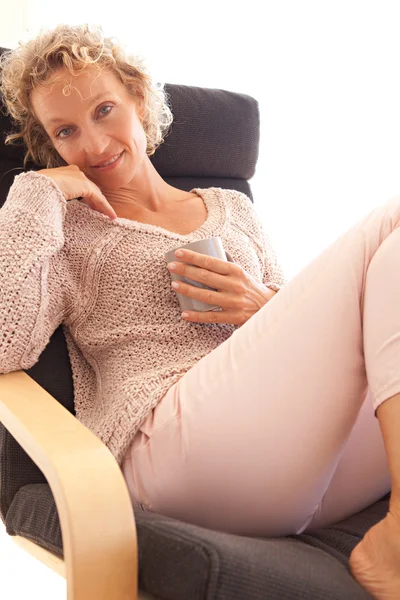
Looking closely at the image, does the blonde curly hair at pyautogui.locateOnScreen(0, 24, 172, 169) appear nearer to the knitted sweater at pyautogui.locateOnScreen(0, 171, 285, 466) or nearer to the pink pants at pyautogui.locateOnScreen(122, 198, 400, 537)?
the knitted sweater at pyautogui.locateOnScreen(0, 171, 285, 466)

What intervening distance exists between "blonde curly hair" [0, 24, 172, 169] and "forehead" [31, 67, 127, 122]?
1cm

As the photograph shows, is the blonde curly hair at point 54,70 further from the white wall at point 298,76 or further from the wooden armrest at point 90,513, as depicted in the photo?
the white wall at point 298,76

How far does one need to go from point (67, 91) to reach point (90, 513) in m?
0.81

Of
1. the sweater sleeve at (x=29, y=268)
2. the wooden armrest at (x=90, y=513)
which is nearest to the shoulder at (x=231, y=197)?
the sweater sleeve at (x=29, y=268)

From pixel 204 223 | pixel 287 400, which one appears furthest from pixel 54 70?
pixel 287 400

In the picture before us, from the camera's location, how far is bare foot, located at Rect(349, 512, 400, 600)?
73 cm

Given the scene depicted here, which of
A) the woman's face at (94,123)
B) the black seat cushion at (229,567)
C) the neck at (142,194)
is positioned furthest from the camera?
the neck at (142,194)

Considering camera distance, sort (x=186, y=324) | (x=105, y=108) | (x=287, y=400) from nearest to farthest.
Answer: (x=287, y=400), (x=186, y=324), (x=105, y=108)

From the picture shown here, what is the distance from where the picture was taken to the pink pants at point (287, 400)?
2.75 ft

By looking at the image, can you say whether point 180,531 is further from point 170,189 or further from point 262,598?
point 170,189

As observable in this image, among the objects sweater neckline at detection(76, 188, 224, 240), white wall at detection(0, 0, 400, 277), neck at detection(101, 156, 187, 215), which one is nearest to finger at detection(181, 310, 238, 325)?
sweater neckline at detection(76, 188, 224, 240)

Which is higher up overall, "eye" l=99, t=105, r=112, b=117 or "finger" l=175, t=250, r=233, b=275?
"eye" l=99, t=105, r=112, b=117

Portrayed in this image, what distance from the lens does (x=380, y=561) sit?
740mm

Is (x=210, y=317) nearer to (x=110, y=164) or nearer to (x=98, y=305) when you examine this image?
(x=98, y=305)
